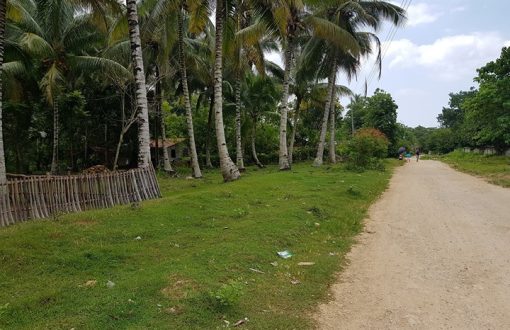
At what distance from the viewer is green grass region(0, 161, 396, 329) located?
4.75 meters

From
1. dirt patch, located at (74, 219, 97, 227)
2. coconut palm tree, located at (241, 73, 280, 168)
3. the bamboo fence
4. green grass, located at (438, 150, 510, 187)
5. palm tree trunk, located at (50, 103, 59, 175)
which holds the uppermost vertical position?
coconut palm tree, located at (241, 73, 280, 168)

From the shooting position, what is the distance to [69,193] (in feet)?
33.4

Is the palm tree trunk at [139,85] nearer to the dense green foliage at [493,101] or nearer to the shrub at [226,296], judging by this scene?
the shrub at [226,296]

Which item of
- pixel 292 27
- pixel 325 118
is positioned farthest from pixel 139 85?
pixel 325 118

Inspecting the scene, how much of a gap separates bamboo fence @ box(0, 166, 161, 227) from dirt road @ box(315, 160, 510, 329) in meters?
6.40

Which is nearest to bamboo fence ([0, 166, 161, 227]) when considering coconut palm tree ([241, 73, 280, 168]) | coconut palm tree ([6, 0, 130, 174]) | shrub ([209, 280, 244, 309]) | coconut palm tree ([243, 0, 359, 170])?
shrub ([209, 280, 244, 309])

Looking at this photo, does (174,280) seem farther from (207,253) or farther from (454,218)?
(454,218)

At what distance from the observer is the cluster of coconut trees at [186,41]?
1686cm

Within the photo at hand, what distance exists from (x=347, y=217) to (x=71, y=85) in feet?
66.7

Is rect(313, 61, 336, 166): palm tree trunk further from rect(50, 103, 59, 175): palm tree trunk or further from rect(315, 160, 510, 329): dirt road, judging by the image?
rect(50, 103, 59, 175): palm tree trunk

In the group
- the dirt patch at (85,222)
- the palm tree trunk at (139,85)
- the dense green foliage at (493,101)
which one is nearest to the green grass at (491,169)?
the dense green foliage at (493,101)

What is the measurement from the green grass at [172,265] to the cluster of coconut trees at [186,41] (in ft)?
14.2

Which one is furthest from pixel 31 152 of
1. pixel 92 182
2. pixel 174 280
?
pixel 174 280

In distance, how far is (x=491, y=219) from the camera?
1039 cm
